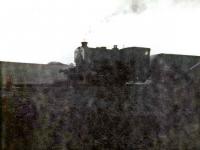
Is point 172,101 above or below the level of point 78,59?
below

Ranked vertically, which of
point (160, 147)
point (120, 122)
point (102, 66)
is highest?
point (102, 66)

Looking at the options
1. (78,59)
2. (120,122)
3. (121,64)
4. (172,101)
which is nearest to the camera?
Answer: (120,122)

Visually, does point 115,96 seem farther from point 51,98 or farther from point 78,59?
point 78,59

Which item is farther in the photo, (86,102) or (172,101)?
(172,101)

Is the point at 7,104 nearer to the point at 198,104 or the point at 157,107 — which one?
the point at 157,107

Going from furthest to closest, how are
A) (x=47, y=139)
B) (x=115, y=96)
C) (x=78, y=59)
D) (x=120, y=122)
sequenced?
(x=78, y=59), (x=115, y=96), (x=120, y=122), (x=47, y=139)

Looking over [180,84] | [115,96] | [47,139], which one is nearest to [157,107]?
[115,96]

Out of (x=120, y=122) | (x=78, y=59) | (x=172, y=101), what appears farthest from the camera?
(x=78, y=59)

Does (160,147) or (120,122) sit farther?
(120,122)

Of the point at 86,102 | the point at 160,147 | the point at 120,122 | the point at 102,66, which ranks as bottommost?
the point at 160,147

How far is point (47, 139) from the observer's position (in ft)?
37.8

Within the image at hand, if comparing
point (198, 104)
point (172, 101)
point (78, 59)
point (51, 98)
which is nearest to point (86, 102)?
point (51, 98)

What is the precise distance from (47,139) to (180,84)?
11716 millimetres

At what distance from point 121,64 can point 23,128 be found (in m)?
11.5
